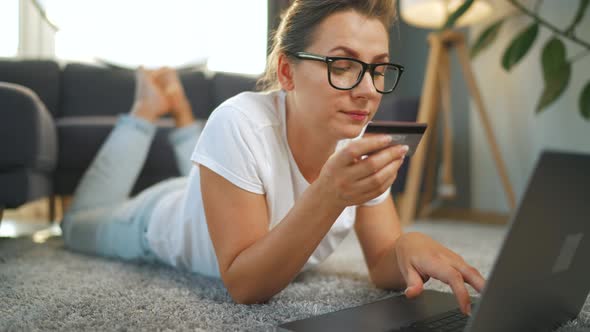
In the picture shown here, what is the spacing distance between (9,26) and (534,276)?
311 cm

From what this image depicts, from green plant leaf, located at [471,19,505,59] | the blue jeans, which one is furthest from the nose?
green plant leaf, located at [471,19,505,59]

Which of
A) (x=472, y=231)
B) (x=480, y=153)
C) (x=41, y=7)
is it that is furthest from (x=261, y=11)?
→ (x=472, y=231)

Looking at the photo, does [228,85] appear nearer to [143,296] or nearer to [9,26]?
[9,26]

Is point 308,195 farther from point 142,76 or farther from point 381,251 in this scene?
point 142,76

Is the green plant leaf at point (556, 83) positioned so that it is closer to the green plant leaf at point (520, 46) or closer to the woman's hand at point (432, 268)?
the green plant leaf at point (520, 46)

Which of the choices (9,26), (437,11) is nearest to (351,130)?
(437,11)

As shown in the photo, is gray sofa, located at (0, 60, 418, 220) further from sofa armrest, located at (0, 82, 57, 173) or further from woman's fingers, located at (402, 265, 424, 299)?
woman's fingers, located at (402, 265, 424, 299)

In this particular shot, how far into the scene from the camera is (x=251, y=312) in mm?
773

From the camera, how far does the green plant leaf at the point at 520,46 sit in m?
1.83

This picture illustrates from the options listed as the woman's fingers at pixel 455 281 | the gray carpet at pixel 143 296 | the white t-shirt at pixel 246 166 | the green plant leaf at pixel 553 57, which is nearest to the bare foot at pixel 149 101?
the gray carpet at pixel 143 296

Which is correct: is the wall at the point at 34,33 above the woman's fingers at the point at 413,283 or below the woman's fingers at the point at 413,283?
above

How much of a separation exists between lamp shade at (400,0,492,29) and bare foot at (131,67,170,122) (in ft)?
3.98

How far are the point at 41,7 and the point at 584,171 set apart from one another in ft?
10.3

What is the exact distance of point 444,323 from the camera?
65cm
